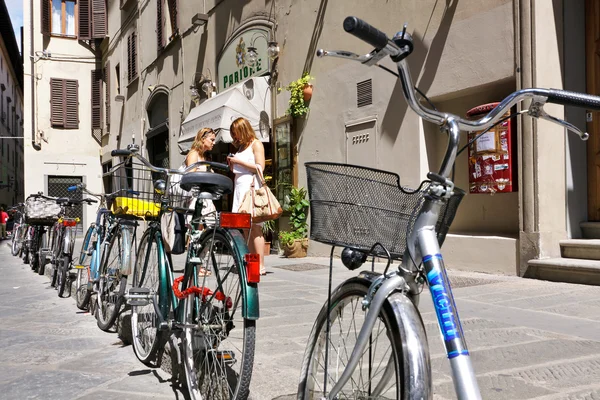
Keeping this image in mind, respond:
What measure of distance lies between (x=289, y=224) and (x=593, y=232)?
4.88 metres

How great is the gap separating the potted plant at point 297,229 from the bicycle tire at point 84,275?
12.9 ft

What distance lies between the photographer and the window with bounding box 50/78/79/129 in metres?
24.0

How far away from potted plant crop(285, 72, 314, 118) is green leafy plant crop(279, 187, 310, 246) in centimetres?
130

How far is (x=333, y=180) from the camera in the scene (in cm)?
183

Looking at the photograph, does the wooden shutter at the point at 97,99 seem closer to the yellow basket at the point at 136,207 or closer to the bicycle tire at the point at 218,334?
the yellow basket at the point at 136,207

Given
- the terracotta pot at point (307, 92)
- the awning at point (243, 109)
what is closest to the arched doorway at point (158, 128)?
the awning at point (243, 109)

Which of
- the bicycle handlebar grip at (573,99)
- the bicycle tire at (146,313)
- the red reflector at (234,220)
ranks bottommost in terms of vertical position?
the bicycle tire at (146,313)

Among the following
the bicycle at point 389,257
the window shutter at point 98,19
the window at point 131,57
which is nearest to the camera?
the bicycle at point 389,257

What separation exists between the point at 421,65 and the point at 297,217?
3186mm

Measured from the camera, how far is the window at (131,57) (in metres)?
19.4

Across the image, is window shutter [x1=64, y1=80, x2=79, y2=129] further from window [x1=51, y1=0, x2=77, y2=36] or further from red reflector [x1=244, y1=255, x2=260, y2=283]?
red reflector [x1=244, y1=255, x2=260, y2=283]

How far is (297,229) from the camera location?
9398mm

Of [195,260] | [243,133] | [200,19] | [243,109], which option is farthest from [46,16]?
[195,260]

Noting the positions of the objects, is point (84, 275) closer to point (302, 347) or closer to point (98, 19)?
point (302, 347)
